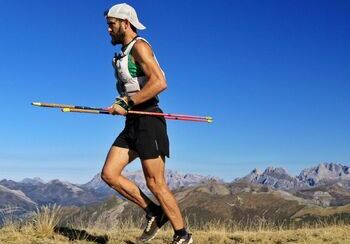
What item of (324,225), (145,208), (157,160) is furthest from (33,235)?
(324,225)

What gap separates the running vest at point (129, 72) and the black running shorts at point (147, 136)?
1.35ft

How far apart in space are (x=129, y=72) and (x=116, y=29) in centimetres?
68

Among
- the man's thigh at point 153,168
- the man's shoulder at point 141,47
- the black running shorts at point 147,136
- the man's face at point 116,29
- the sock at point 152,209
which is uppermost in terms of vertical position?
the man's face at point 116,29

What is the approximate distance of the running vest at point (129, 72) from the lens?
7887 mm

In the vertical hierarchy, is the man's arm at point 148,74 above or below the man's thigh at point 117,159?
above

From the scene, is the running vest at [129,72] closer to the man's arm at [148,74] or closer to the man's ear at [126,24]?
the man's arm at [148,74]

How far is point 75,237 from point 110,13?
402cm

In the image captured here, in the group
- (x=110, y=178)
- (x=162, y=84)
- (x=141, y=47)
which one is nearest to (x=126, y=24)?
(x=141, y=47)

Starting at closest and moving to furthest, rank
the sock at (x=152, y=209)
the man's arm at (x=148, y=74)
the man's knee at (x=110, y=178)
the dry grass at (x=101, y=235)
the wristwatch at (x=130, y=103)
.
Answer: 1. the man's arm at (x=148, y=74)
2. the wristwatch at (x=130, y=103)
3. the man's knee at (x=110, y=178)
4. the sock at (x=152, y=209)
5. the dry grass at (x=101, y=235)

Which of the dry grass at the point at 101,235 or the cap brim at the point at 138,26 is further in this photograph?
the dry grass at the point at 101,235

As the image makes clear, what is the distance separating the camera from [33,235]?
9.59 metres

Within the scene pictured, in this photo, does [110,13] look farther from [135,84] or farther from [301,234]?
[301,234]

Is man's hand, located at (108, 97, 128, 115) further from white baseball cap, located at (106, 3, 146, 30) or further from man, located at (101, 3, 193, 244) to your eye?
white baseball cap, located at (106, 3, 146, 30)

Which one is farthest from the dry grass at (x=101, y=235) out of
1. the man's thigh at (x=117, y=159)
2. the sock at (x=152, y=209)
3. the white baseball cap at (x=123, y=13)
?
the white baseball cap at (x=123, y=13)
